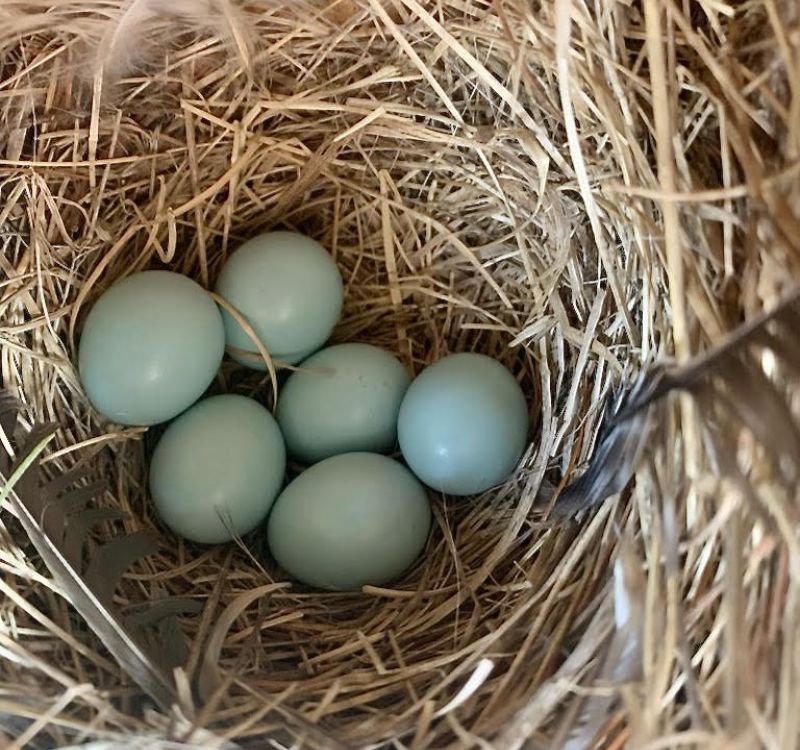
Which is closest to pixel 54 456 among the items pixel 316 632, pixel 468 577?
pixel 316 632

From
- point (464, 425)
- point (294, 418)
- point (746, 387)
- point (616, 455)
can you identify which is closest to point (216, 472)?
point (294, 418)

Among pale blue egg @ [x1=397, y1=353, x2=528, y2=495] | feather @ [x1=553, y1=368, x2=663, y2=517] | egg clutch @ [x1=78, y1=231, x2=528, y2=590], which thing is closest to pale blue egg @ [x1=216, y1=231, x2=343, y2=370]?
egg clutch @ [x1=78, y1=231, x2=528, y2=590]

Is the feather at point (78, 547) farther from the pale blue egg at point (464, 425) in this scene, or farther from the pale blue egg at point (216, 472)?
the pale blue egg at point (464, 425)

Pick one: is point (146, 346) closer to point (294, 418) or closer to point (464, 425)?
point (294, 418)

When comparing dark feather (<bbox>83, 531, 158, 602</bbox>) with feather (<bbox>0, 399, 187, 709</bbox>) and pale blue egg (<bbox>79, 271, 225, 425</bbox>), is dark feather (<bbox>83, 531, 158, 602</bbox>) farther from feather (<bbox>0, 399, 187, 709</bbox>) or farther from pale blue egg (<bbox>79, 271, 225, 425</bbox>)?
pale blue egg (<bbox>79, 271, 225, 425</bbox>)

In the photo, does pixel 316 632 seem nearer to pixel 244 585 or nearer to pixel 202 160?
pixel 244 585

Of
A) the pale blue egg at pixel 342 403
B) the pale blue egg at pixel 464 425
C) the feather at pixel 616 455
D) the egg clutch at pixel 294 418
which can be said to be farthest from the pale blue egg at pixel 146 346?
the feather at pixel 616 455
